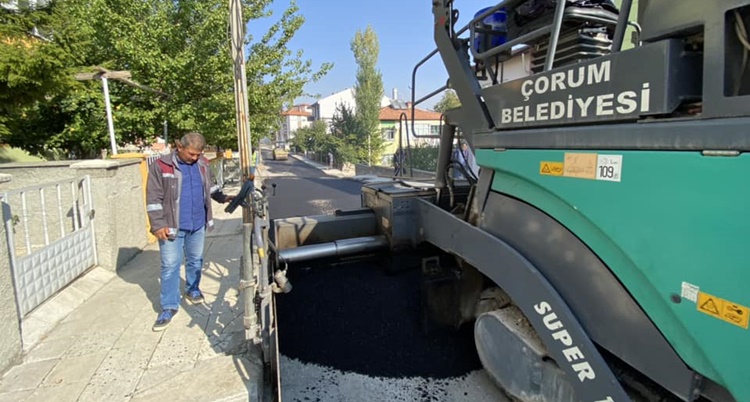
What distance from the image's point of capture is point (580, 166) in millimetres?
1863

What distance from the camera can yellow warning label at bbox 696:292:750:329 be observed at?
1.34 metres

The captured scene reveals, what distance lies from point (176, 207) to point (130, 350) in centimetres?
121

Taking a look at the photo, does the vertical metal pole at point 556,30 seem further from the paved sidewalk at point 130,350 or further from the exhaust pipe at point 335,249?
the paved sidewalk at point 130,350

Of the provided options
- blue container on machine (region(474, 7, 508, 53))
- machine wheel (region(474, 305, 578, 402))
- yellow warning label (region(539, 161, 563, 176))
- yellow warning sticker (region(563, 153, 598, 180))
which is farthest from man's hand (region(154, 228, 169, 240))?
yellow warning sticker (region(563, 153, 598, 180))

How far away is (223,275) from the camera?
5.04 metres

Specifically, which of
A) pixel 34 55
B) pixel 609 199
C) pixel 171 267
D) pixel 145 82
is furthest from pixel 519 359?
pixel 145 82

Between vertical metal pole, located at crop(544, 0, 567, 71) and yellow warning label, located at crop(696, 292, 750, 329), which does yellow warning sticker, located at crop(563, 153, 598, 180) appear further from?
yellow warning label, located at crop(696, 292, 750, 329)

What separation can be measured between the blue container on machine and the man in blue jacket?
252 cm

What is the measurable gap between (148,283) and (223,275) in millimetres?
807

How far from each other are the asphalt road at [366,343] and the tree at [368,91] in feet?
111

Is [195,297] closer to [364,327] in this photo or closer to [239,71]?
[364,327]

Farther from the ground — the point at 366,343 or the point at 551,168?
the point at 551,168

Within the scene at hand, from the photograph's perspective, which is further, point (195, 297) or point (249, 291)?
point (195, 297)

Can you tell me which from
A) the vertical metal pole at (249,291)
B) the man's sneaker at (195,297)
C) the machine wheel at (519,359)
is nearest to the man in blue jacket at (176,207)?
the man's sneaker at (195,297)
